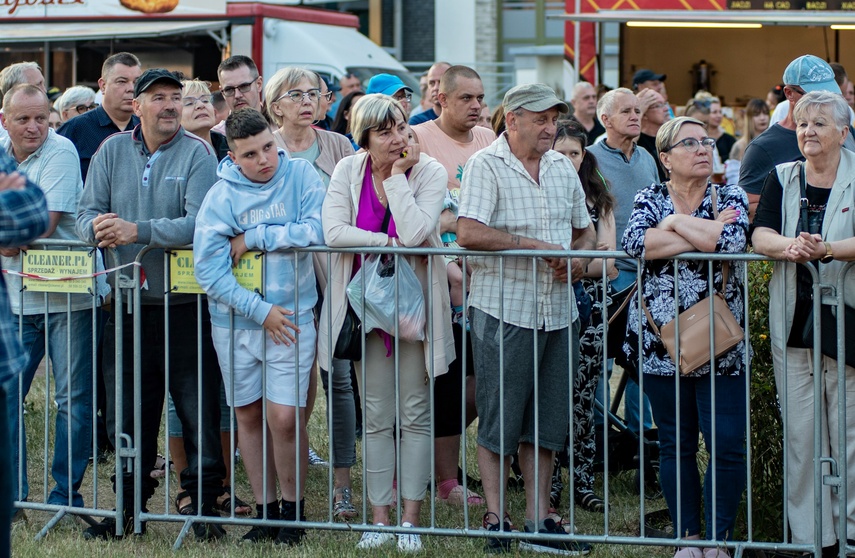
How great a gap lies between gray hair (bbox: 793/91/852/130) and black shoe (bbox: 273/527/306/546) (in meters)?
2.86

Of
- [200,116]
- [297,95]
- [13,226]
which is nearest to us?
[13,226]

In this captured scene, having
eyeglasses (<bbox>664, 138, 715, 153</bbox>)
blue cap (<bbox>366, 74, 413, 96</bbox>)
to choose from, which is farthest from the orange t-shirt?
eyeglasses (<bbox>664, 138, 715, 153</bbox>)

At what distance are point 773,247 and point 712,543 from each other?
4.17ft

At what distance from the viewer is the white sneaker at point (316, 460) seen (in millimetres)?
7044

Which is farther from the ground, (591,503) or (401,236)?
(401,236)

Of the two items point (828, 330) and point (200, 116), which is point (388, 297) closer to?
point (828, 330)

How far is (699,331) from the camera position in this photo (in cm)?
498

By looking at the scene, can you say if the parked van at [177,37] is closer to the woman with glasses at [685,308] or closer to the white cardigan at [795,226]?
the woman with glasses at [685,308]

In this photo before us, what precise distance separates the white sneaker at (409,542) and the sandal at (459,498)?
32.0 inches

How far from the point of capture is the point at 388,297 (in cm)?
528

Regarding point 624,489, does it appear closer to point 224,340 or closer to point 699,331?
point 699,331

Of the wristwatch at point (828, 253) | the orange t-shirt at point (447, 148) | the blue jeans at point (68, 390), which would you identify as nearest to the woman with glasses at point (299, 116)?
the orange t-shirt at point (447, 148)

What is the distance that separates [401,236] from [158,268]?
1.17m

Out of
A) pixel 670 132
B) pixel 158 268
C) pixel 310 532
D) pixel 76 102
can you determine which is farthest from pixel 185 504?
pixel 76 102
